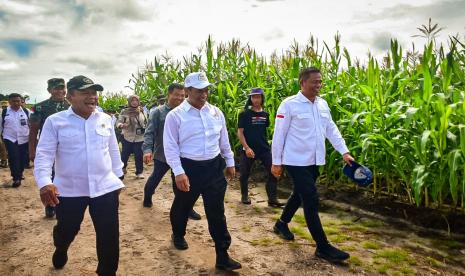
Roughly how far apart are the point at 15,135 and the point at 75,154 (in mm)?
5807

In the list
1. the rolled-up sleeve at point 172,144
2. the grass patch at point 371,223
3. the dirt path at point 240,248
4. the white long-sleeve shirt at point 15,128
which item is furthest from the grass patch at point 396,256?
the white long-sleeve shirt at point 15,128

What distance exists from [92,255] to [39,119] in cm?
216

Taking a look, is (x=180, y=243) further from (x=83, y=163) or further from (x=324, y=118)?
(x=324, y=118)

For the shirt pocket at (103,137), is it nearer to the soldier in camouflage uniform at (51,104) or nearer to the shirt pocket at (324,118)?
the shirt pocket at (324,118)

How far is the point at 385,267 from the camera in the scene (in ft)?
11.7

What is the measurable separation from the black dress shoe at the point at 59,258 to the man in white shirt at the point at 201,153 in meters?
1.16

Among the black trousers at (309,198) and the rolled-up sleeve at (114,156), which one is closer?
the rolled-up sleeve at (114,156)

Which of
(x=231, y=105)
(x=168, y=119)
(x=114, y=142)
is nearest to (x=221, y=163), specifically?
(x=168, y=119)

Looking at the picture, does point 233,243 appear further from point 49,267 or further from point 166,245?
point 49,267

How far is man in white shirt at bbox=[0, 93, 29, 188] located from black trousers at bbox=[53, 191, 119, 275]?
5.39m

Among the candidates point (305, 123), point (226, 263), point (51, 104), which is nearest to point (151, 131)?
point (51, 104)

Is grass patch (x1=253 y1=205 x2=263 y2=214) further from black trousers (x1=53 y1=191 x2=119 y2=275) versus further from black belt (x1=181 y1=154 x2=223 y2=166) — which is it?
black trousers (x1=53 y1=191 x2=119 y2=275)

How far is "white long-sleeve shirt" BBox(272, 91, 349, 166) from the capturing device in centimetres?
380

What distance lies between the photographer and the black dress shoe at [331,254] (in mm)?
3572
